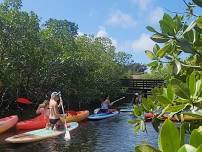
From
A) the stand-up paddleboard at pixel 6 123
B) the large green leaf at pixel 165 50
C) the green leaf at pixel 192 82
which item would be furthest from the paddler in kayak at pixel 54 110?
the green leaf at pixel 192 82

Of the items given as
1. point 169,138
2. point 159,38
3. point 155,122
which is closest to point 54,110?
point 155,122

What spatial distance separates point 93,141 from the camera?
45.0 ft

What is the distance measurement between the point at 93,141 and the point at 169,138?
1292cm

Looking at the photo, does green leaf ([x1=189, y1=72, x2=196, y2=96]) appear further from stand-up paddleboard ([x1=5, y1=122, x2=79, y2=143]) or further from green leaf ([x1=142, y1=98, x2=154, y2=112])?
stand-up paddleboard ([x1=5, y1=122, x2=79, y2=143])

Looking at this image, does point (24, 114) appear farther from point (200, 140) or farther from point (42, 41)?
point (200, 140)

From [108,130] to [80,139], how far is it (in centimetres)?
297

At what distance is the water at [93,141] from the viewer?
39.2 feet

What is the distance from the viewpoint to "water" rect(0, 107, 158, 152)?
11961 millimetres

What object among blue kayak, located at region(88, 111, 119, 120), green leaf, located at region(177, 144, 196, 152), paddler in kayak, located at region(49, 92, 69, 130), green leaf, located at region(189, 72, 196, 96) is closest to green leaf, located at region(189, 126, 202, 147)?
green leaf, located at region(177, 144, 196, 152)

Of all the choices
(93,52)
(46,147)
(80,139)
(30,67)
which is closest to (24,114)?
(30,67)

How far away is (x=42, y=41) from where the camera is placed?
25625mm

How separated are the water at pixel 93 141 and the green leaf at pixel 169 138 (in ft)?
28.0

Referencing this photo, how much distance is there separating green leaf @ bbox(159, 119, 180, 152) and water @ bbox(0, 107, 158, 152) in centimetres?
853

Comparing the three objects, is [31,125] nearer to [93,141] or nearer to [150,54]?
[93,141]
